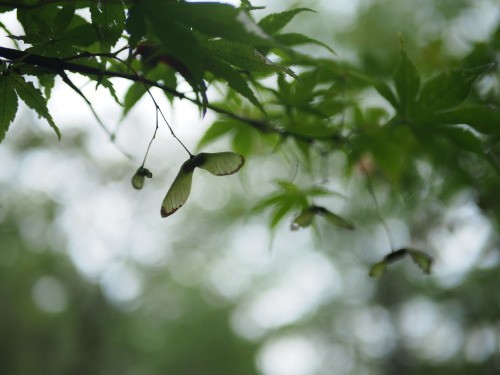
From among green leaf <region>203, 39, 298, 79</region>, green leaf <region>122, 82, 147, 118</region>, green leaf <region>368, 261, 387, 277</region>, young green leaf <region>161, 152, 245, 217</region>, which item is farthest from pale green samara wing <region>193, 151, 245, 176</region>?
green leaf <region>368, 261, 387, 277</region>

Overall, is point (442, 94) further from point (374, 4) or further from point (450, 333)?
point (450, 333)

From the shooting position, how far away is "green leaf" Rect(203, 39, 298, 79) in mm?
436

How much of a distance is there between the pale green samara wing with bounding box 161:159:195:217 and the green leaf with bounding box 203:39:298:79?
124 mm

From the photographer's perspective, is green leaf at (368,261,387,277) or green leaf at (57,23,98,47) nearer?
green leaf at (57,23,98,47)

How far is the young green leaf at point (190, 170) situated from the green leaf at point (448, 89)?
0.36 m

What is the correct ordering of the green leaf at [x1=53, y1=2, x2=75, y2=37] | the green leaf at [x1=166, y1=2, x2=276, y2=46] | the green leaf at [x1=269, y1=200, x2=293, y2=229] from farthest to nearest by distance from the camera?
the green leaf at [x1=269, y1=200, x2=293, y2=229], the green leaf at [x1=53, y1=2, x2=75, y2=37], the green leaf at [x1=166, y1=2, x2=276, y2=46]

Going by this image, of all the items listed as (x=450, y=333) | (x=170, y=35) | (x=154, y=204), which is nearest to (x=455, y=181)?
(x=170, y=35)

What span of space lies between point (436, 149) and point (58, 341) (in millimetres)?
9446

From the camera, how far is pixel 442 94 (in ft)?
1.97

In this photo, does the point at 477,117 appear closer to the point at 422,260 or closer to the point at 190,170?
the point at 422,260

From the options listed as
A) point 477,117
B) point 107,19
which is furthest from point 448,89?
point 107,19

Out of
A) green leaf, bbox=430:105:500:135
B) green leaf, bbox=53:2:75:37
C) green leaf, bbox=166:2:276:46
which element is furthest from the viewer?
green leaf, bbox=430:105:500:135

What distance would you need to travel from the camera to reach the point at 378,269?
2.00ft

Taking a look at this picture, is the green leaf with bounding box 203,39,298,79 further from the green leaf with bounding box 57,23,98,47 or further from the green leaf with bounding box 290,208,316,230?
the green leaf with bounding box 290,208,316,230
